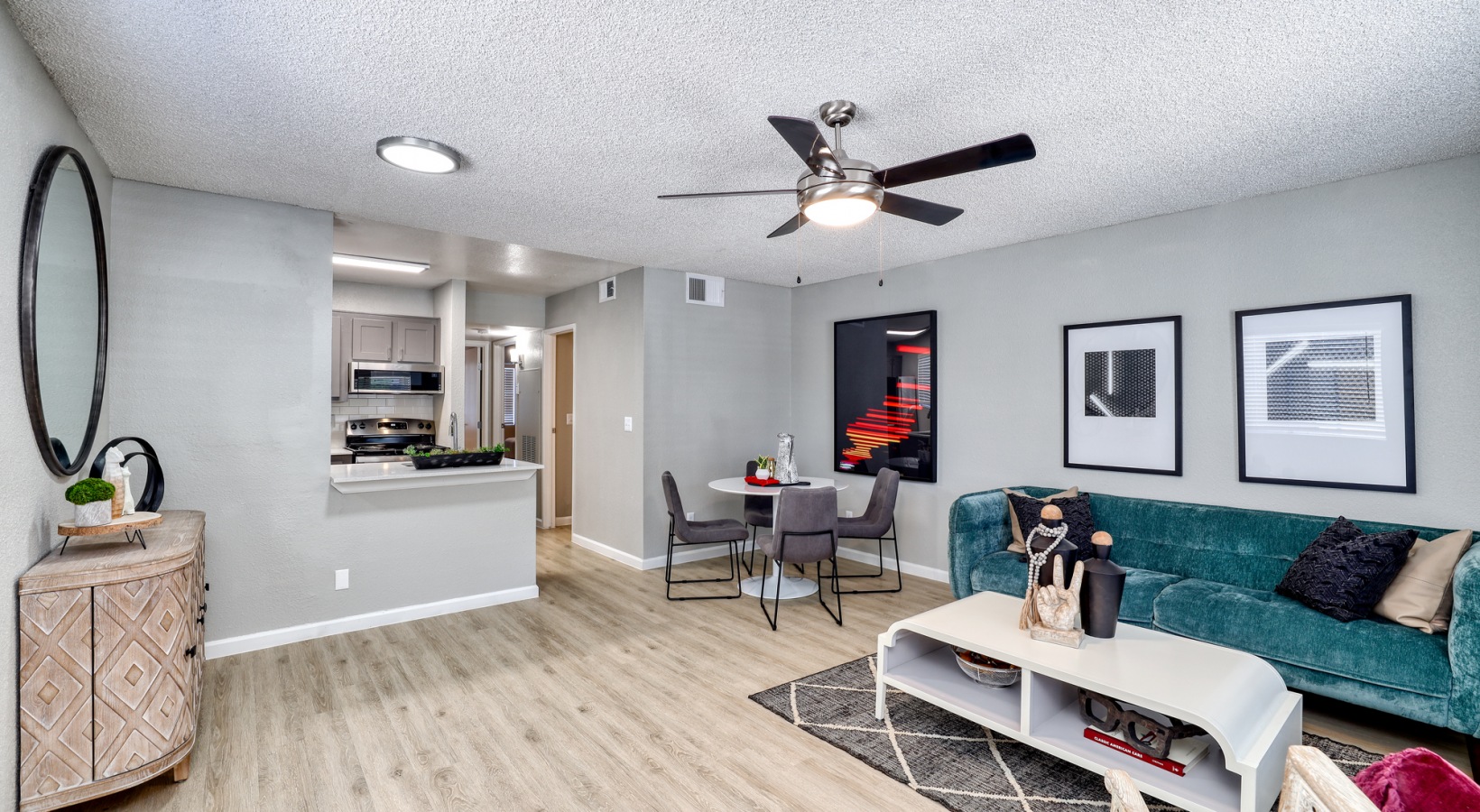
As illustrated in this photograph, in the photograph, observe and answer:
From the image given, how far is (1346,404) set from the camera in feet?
10.5

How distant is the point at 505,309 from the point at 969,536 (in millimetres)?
4880

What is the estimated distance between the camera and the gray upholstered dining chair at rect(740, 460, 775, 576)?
485 centimetres

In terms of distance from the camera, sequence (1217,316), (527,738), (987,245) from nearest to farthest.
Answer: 1. (527,738)
2. (1217,316)
3. (987,245)

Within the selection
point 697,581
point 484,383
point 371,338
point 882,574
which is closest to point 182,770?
point 697,581

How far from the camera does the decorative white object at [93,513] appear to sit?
225 cm

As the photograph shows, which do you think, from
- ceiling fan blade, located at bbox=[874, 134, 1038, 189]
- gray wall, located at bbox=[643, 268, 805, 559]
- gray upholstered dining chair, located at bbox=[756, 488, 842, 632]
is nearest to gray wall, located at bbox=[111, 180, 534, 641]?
gray wall, located at bbox=[643, 268, 805, 559]

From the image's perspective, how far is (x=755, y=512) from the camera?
4.93 m

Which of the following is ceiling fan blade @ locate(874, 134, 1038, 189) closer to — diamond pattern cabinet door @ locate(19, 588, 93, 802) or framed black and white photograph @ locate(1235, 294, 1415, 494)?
framed black and white photograph @ locate(1235, 294, 1415, 494)

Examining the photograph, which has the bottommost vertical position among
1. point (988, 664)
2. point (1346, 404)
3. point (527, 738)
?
point (527, 738)

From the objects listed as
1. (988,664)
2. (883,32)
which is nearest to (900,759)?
(988,664)

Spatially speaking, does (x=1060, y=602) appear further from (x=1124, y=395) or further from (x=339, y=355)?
(x=339, y=355)

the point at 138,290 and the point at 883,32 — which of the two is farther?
the point at 138,290

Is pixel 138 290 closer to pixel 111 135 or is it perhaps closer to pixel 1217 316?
pixel 111 135

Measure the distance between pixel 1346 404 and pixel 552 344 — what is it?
6.07 meters
